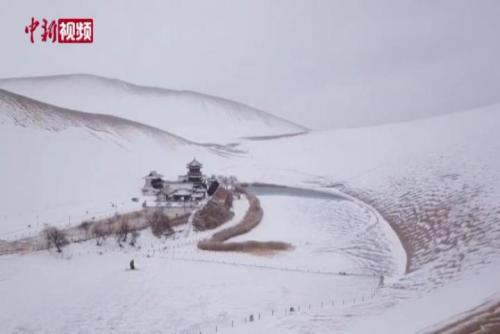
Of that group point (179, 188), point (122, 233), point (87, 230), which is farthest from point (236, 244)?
point (179, 188)

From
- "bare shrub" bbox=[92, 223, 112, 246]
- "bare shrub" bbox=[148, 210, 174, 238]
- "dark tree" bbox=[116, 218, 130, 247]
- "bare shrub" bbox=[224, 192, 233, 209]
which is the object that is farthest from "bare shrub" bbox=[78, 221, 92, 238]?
"bare shrub" bbox=[224, 192, 233, 209]

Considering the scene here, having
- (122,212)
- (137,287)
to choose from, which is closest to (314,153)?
(122,212)

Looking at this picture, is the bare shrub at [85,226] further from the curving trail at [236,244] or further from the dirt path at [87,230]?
the curving trail at [236,244]

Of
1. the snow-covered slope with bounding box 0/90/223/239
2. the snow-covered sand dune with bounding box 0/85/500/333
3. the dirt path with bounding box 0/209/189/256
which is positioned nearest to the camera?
the snow-covered sand dune with bounding box 0/85/500/333

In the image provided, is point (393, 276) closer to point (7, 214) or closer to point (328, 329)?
point (328, 329)

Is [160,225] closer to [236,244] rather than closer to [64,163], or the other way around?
[236,244]

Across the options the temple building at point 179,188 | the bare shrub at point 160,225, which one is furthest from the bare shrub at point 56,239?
the temple building at point 179,188

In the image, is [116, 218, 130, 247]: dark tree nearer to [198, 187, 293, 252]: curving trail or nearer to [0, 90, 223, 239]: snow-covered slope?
[198, 187, 293, 252]: curving trail
